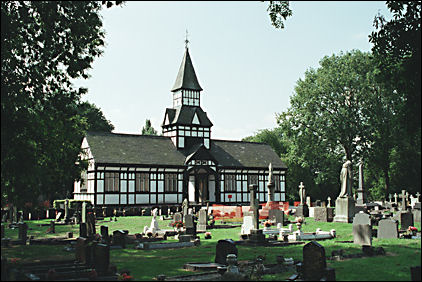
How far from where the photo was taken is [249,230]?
21.2m

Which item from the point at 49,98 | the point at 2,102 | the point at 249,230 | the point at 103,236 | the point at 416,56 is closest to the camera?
the point at 416,56

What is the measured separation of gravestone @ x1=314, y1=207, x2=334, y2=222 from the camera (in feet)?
94.6

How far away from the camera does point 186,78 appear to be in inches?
2000

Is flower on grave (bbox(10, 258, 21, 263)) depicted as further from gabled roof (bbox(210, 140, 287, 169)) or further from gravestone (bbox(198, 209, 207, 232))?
gabled roof (bbox(210, 140, 287, 169))

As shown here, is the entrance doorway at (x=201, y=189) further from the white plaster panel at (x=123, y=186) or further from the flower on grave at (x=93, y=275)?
the flower on grave at (x=93, y=275)

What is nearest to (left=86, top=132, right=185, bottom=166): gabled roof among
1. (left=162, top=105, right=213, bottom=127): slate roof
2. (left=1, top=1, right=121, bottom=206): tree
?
(left=162, top=105, right=213, bottom=127): slate roof

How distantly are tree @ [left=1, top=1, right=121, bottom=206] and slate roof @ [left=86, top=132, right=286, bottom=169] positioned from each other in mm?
24670

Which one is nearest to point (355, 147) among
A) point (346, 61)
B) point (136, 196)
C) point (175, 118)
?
point (346, 61)

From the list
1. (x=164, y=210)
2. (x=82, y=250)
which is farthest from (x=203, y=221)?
(x=164, y=210)

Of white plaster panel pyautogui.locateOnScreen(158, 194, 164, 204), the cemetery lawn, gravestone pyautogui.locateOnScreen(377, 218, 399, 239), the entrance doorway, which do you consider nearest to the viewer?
the cemetery lawn

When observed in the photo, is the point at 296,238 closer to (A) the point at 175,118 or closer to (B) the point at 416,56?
(B) the point at 416,56

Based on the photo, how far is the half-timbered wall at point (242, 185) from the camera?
48625 millimetres

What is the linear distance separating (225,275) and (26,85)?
32.6 ft

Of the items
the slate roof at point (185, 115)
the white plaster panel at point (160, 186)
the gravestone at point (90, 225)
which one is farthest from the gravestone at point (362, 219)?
the slate roof at point (185, 115)
